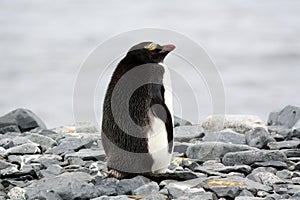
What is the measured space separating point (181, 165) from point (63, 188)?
865mm

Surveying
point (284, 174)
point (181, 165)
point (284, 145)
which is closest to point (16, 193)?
point (181, 165)

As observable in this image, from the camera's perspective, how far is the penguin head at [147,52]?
140 inches

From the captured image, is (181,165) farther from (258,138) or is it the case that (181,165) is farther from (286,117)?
(286,117)

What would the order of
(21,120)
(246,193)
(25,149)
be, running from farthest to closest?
1. (21,120)
2. (25,149)
3. (246,193)

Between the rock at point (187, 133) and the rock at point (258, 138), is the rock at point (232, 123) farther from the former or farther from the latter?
the rock at point (258, 138)

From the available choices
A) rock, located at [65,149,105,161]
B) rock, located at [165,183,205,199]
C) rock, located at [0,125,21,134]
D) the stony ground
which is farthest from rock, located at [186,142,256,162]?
rock, located at [0,125,21,134]

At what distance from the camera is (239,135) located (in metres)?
4.82

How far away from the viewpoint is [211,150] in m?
4.30

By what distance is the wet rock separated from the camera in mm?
5684

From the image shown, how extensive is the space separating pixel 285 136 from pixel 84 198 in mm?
2022

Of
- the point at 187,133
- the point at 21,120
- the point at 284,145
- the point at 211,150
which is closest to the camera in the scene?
the point at 211,150

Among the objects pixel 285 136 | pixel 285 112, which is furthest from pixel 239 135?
pixel 285 112

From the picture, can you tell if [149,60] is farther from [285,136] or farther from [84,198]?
[285,136]

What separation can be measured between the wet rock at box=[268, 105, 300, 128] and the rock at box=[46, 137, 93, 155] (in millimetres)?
1718
